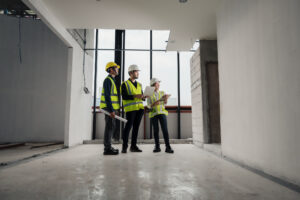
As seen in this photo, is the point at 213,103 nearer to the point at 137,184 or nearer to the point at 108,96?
the point at 108,96

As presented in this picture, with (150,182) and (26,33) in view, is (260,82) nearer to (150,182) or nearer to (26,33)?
(150,182)

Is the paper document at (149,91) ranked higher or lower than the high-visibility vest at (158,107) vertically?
higher

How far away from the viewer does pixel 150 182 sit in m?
1.45

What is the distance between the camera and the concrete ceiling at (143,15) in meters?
2.97

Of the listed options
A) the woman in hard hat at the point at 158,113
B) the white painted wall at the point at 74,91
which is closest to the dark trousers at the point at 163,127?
the woman in hard hat at the point at 158,113

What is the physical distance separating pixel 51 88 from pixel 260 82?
476 centimetres

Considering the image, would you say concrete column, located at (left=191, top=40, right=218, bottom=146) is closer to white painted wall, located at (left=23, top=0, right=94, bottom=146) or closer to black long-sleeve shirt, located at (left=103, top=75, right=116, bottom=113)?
black long-sleeve shirt, located at (left=103, top=75, right=116, bottom=113)

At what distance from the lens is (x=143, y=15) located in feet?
10.9

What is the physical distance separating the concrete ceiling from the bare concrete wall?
1731mm

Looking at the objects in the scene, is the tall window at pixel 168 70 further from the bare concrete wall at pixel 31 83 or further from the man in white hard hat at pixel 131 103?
the bare concrete wall at pixel 31 83

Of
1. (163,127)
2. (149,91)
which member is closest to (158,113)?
(163,127)

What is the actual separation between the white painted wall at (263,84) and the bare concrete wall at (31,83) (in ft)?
13.5

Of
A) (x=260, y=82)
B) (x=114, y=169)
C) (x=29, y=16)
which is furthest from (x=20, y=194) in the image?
(x=29, y=16)

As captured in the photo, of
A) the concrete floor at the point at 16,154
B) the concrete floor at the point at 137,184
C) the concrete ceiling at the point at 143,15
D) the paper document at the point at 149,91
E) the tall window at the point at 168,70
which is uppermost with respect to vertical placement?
the concrete ceiling at the point at 143,15
